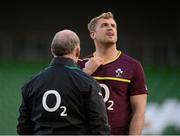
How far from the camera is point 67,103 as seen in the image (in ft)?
17.3

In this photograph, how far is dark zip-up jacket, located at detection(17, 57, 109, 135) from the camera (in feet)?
17.3

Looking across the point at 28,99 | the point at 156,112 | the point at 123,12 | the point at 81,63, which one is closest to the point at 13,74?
Answer: the point at 156,112

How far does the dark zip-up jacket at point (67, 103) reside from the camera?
5.27 metres

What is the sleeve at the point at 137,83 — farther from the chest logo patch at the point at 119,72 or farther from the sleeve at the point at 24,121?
the sleeve at the point at 24,121

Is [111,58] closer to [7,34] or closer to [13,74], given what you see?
[13,74]

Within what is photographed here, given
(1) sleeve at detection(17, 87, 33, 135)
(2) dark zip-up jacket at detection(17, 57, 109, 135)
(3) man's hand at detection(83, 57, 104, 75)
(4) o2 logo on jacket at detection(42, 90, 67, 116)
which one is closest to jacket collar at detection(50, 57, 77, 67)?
(2) dark zip-up jacket at detection(17, 57, 109, 135)

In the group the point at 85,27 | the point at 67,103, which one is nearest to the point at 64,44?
the point at 67,103

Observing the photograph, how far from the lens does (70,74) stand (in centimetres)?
534

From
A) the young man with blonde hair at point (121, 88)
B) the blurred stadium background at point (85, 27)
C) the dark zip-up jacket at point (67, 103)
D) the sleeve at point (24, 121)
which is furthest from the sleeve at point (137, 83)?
the blurred stadium background at point (85, 27)

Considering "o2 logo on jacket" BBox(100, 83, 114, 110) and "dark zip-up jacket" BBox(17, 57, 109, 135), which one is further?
"o2 logo on jacket" BBox(100, 83, 114, 110)

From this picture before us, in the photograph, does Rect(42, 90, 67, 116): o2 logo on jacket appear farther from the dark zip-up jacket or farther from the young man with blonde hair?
the young man with blonde hair

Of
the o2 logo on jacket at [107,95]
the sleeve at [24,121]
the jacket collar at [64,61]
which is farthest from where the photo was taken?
the o2 logo on jacket at [107,95]

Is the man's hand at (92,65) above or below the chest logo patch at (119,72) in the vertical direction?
above

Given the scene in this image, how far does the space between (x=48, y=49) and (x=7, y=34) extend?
1.15 m
